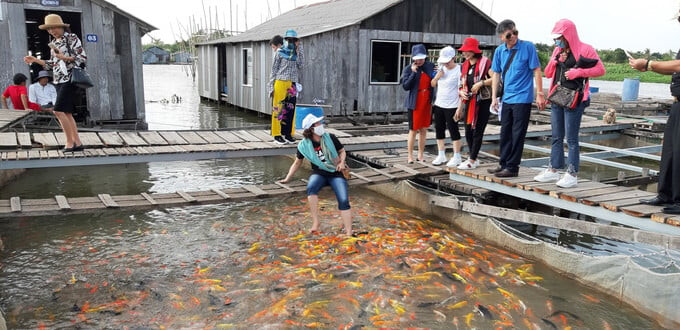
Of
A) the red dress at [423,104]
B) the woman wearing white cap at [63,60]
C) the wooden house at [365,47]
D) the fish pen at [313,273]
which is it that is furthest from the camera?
the wooden house at [365,47]

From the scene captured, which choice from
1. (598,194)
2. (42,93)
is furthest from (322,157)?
(42,93)

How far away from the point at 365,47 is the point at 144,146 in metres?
10.4

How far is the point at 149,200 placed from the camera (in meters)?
7.87

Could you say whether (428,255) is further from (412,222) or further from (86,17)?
(86,17)

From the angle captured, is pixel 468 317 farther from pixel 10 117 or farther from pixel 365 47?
pixel 365 47

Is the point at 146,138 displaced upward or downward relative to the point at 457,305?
upward

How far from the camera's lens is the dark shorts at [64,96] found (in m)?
8.34

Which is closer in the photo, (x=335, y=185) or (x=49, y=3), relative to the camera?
(x=335, y=185)

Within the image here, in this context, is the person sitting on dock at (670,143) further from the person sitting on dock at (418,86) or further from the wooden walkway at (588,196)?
the person sitting on dock at (418,86)

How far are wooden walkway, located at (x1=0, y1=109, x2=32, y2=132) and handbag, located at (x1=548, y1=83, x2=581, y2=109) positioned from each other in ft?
35.4

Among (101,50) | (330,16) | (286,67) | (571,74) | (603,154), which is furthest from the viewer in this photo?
(330,16)

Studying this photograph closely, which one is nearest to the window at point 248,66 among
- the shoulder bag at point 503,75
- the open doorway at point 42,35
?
the open doorway at point 42,35

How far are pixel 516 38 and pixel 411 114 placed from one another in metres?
2.63

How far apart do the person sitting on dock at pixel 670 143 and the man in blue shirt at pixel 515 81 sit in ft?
5.74
